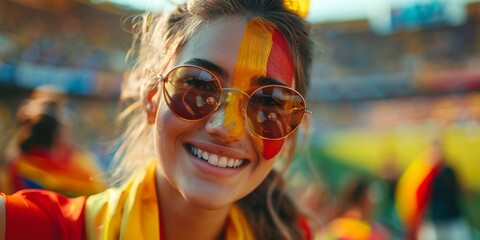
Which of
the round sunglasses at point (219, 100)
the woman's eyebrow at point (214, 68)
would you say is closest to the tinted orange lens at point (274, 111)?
the round sunglasses at point (219, 100)

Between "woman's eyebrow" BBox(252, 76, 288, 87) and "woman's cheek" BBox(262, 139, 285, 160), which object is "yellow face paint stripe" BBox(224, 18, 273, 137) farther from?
"woman's cheek" BBox(262, 139, 285, 160)

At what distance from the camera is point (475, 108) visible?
683 inches

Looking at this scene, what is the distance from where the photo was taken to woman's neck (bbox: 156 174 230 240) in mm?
1788

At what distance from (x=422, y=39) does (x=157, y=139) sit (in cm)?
2204

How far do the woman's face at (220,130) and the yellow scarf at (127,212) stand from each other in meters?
0.16

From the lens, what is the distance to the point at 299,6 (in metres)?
1.91

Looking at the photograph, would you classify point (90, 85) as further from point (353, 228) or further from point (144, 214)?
point (144, 214)

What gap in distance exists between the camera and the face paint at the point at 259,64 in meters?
1.59

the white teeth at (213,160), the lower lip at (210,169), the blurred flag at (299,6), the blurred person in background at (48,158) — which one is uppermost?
the blurred flag at (299,6)

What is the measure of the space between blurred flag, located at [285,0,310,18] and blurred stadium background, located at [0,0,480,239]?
9.15 m

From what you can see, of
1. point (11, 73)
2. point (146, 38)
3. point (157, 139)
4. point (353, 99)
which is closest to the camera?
point (157, 139)

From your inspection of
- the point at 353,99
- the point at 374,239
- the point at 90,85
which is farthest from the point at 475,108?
the point at 374,239

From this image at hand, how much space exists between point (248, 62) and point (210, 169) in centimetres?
36

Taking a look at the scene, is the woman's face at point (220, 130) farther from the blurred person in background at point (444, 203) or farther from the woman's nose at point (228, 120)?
the blurred person in background at point (444, 203)
